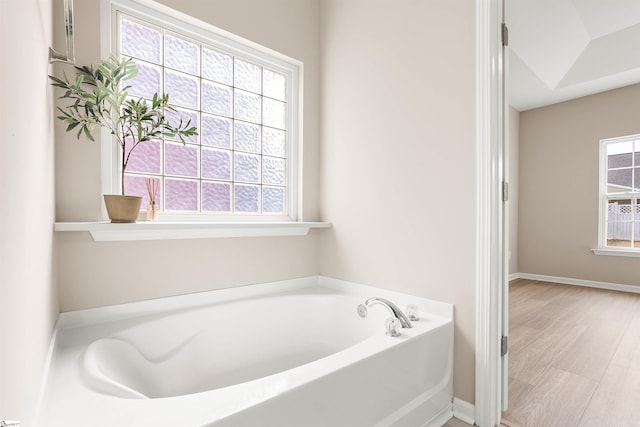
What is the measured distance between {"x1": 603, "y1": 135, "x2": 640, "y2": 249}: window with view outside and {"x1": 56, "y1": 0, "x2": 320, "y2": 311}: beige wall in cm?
444

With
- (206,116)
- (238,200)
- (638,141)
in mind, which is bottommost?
(238,200)

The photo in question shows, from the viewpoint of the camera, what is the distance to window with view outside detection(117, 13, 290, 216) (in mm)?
1719

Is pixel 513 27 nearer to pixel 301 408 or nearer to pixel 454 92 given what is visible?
pixel 454 92

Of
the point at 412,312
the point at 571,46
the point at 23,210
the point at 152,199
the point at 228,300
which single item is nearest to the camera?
the point at 23,210

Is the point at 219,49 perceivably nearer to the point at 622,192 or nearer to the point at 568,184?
the point at 568,184

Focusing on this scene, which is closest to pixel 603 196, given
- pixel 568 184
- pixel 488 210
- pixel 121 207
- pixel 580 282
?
pixel 568 184

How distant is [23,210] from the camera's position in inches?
29.2

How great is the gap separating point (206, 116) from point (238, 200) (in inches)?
21.6

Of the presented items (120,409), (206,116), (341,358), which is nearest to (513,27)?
(206,116)

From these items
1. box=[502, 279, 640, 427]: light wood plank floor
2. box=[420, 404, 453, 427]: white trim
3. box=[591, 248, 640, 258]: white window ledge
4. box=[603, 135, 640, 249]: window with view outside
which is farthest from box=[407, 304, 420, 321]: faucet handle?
box=[603, 135, 640, 249]: window with view outside

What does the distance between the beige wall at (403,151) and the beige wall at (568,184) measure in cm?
413

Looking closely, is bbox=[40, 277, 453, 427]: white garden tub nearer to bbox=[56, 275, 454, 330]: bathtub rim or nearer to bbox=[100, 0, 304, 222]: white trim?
bbox=[56, 275, 454, 330]: bathtub rim

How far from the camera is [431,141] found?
1.68 m

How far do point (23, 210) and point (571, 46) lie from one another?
15.7ft
